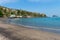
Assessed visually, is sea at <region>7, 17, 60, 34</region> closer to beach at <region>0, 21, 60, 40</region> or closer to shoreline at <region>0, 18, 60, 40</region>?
shoreline at <region>0, 18, 60, 40</region>

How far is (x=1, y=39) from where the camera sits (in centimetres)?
1288

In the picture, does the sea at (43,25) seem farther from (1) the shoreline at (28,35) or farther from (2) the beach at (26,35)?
(2) the beach at (26,35)

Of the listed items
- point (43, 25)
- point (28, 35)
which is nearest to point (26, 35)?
point (28, 35)

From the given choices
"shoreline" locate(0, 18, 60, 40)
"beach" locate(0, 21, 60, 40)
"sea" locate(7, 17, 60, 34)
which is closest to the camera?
"beach" locate(0, 21, 60, 40)

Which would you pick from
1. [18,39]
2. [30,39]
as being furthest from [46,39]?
[18,39]

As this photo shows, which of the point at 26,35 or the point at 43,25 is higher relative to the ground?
the point at 26,35

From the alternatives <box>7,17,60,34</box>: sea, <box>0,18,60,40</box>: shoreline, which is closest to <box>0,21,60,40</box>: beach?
<box>0,18,60,40</box>: shoreline

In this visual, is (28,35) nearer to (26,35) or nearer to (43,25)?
(26,35)

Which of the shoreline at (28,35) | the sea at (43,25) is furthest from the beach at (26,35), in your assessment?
the sea at (43,25)

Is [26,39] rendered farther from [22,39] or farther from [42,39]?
[42,39]

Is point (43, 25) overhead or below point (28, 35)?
below

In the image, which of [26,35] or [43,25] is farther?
[43,25]

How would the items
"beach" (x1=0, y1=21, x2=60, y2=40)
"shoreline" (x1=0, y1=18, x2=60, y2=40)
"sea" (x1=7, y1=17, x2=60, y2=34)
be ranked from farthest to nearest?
1. "sea" (x1=7, y1=17, x2=60, y2=34)
2. "shoreline" (x1=0, y1=18, x2=60, y2=40)
3. "beach" (x1=0, y1=21, x2=60, y2=40)

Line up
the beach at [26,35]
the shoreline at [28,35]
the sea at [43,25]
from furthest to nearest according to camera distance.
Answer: the sea at [43,25] < the shoreline at [28,35] < the beach at [26,35]
